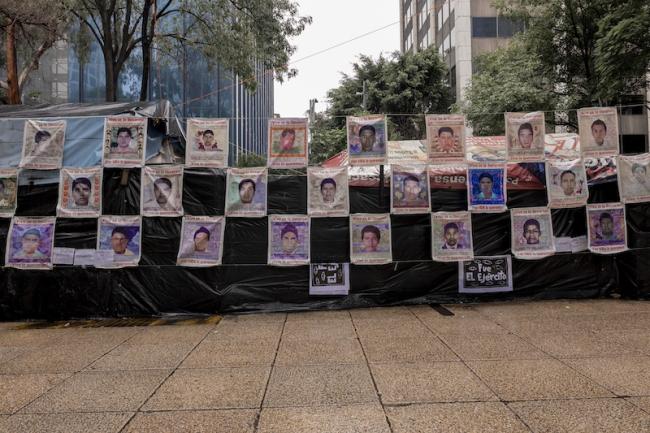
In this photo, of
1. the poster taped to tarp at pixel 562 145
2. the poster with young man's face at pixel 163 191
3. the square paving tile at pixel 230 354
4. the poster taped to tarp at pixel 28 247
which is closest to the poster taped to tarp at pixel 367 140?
the poster with young man's face at pixel 163 191

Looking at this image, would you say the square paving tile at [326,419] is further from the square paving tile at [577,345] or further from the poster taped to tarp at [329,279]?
the poster taped to tarp at [329,279]

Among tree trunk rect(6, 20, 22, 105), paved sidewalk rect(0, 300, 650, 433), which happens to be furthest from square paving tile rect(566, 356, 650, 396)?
tree trunk rect(6, 20, 22, 105)

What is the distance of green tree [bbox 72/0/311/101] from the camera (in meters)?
13.1

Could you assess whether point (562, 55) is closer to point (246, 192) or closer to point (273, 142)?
point (273, 142)

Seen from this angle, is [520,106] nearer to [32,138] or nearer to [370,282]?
[370,282]

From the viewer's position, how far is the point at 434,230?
7785 mm

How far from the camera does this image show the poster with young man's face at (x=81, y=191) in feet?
24.4

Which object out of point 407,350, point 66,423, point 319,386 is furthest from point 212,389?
point 407,350

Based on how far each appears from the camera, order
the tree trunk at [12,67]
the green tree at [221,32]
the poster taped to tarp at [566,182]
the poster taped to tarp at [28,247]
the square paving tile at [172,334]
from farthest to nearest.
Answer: the green tree at [221,32] < the tree trunk at [12,67] < the poster taped to tarp at [566,182] < the poster taped to tarp at [28,247] < the square paving tile at [172,334]

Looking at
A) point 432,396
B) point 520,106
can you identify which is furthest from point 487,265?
point 520,106

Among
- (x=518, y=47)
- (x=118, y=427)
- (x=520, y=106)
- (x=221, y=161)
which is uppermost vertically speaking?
(x=518, y=47)

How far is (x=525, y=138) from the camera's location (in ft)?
25.6

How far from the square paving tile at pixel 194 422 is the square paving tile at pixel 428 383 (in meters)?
1.20

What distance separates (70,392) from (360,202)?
4795 mm
